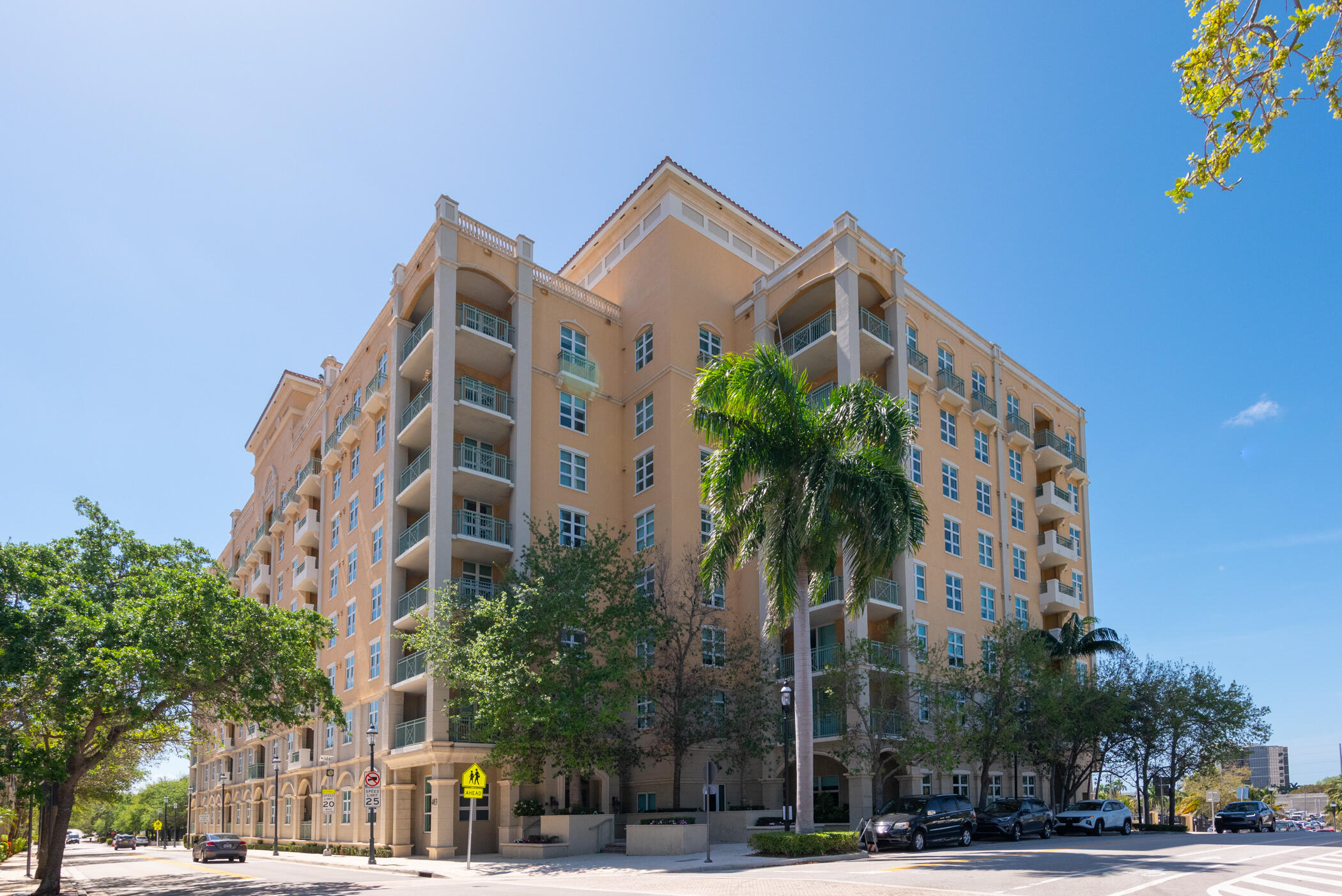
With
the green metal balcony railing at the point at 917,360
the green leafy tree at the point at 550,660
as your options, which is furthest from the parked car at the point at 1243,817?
the green leafy tree at the point at 550,660

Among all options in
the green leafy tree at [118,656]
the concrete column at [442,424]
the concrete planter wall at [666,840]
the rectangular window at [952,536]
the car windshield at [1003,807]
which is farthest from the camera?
the rectangular window at [952,536]

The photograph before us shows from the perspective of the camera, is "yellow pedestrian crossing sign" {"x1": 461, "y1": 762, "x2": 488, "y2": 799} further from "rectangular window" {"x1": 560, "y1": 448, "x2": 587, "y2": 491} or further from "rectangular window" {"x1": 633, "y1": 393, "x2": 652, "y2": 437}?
"rectangular window" {"x1": 633, "y1": 393, "x2": 652, "y2": 437}

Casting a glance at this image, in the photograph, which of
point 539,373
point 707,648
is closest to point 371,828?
point 707,648

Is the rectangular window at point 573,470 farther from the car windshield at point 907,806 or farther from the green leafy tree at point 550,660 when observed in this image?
the car windshield at point 907,806

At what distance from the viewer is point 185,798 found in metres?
114

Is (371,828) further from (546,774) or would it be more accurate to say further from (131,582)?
(131,582)

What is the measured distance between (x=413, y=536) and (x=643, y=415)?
11.2 meters

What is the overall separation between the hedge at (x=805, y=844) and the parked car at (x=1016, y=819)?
7.86 metres

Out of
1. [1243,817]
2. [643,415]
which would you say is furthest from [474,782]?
[1243,817]

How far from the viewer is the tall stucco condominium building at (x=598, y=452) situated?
1496 inches

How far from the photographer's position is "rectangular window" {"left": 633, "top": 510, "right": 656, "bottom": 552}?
41.2m

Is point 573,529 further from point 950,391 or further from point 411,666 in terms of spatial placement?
point 950,391

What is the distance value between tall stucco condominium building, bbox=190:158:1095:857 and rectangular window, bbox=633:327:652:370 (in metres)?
0.09

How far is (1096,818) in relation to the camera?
35594 millimetres
